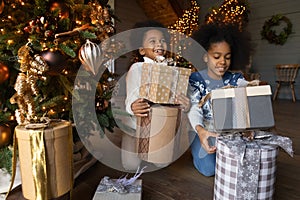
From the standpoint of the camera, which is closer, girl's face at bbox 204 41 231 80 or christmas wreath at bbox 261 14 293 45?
girl's face at bbox 204 41 231 80

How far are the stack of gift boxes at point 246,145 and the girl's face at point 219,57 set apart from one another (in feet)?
1.25

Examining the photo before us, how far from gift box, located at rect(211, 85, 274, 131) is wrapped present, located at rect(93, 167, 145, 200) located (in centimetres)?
45

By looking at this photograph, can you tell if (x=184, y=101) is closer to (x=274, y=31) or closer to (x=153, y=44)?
(x=153, y=44)

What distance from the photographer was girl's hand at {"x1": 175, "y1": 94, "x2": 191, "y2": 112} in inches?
44.7

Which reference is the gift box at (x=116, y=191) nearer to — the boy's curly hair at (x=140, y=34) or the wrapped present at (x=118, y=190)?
the wrapped present at (x=118, y=190)

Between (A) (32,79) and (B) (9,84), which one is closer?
(A) (32,79)

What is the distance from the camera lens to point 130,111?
120cm

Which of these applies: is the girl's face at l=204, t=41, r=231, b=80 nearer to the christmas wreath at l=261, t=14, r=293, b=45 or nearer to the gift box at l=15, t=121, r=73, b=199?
the gift box at l=15, t=121, r=73, b=199

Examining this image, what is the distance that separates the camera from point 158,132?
1.11 meters

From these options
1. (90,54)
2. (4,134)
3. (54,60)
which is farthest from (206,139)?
(4,134)

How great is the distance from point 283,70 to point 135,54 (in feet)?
13.4

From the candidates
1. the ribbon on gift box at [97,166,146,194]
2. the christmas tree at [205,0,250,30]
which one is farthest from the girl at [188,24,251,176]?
the christmas tree at [205,0,250,30]

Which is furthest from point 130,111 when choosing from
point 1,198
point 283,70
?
point 283,70

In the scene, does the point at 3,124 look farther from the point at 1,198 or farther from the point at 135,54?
the point at 135,54
